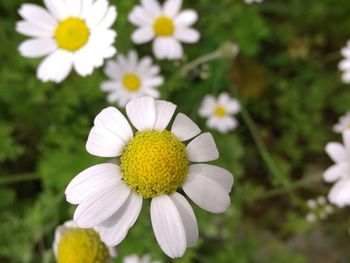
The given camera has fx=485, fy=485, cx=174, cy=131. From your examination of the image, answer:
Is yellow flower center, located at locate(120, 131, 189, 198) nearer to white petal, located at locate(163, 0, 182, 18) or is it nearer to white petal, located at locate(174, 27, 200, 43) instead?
white petal, located at locate(174, 27, 200, 43)

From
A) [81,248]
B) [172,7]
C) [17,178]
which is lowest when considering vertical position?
[81,248]

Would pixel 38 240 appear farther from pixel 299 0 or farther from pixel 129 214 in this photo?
pixel 299 0

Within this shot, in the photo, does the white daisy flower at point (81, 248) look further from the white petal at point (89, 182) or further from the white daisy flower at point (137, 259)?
the white daisy flower at point (137, 259)

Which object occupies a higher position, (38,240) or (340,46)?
(340,46)

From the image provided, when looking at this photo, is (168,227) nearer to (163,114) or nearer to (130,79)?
(163,114)

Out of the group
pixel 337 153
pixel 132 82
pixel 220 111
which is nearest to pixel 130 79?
pixel 132 82

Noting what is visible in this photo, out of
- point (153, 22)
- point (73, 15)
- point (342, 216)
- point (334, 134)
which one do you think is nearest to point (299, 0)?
point (334, 134)
